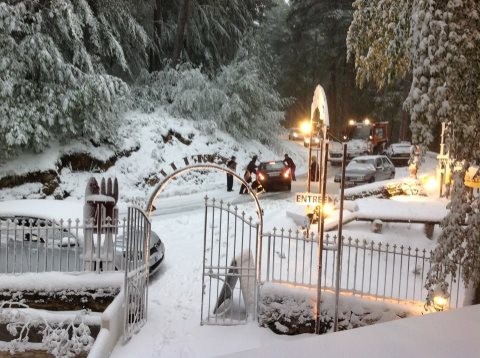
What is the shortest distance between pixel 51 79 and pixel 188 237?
9842mm

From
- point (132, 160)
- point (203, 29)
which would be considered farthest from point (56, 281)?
point (203, 29)

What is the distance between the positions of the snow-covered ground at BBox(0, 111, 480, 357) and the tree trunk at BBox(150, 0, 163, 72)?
5301mm

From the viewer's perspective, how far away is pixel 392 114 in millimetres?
41906

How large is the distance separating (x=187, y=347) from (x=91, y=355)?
6.10 ft

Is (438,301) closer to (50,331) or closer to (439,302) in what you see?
(439,302)

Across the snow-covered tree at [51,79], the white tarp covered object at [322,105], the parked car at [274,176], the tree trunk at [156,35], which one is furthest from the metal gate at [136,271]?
the tree trunk at [156,35]

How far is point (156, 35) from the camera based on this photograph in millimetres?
29297

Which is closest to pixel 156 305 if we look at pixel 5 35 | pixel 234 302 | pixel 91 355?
Answer: pixel 234 302

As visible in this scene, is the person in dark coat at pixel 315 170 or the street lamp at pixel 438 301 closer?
the street lamp at pixel 438 301

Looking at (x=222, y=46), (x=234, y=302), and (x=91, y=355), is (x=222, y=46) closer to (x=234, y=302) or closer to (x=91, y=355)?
(x=234, y=302)

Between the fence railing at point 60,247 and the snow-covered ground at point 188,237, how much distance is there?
1.53 metres

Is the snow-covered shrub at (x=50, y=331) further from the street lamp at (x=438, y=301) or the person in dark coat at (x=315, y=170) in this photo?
the person in dark coat at (x=315, y=170)

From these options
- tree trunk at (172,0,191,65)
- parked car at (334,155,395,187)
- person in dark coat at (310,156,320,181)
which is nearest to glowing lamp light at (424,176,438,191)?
parked car at (334,155,395,187)

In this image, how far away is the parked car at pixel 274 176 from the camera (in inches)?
834
